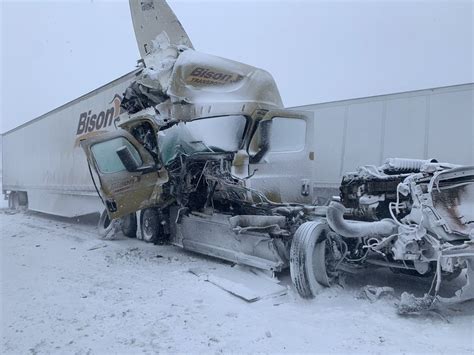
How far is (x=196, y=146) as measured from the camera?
19.5ft

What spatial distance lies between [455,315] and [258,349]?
2012 mm

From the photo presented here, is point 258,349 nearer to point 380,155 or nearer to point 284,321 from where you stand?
point 284,321

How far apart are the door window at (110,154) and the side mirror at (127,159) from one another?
0.08 meters

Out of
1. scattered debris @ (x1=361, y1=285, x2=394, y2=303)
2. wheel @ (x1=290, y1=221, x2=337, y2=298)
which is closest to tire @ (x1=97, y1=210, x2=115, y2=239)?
wheel @ (x1=290, y1=221, x2=337, y2=298)

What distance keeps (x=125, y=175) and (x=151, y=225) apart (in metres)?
1.42

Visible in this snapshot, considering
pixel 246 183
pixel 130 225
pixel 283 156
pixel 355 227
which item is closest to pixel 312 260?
pixel 355 227

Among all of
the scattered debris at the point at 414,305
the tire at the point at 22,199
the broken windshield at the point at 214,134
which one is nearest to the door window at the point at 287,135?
the broken windshield at the point at 214,134

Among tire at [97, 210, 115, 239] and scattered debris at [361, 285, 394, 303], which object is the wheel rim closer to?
tire at [97, 210, 115, 239]

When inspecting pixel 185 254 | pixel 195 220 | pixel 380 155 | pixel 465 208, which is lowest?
pixel 185 254

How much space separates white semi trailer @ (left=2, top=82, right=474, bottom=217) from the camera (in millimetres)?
7047

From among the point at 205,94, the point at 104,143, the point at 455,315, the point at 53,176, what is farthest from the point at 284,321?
the point at 53,176

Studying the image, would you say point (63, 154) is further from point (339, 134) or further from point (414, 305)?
point (414, 305)

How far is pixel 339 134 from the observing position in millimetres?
8602

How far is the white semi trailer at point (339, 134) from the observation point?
7047 millimetres
